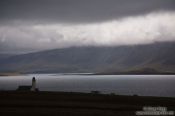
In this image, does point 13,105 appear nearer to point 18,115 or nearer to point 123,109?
point 18,115

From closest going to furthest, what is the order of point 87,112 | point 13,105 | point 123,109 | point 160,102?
point 87,112
point 123,109
point 13,105
point 160,102

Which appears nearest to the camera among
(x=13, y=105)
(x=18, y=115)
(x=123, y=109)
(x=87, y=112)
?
(x=18, y=115)

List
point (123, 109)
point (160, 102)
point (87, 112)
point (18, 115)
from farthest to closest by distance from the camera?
point (160, 102) < point (123, 109) < point (87, 112) < point (18, 115)

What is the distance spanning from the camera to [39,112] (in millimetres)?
25344

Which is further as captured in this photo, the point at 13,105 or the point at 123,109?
the point at 13,105

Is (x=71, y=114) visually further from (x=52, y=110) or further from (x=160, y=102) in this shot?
(x=160, y=102)

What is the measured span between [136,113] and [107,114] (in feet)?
7.25

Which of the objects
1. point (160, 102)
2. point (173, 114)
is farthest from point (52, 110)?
point (160, 102)

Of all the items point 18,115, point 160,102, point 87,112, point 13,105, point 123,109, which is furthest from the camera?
point 160,102

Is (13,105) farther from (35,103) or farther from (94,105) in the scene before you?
(94,105)

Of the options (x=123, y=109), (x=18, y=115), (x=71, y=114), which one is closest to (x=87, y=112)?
(x=71, y=114)

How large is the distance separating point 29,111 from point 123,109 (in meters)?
7.87

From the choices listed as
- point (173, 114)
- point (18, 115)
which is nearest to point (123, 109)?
point (173, 114)

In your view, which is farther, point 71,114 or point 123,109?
point 123,109
